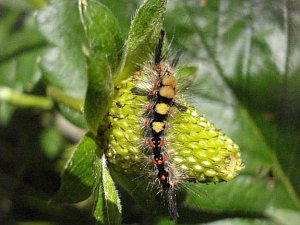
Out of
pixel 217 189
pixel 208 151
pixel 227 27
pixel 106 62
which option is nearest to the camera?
pixel 106 62

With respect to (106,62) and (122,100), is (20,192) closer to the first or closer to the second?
(122,100)

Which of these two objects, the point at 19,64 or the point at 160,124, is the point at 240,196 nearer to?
the point at 160,124

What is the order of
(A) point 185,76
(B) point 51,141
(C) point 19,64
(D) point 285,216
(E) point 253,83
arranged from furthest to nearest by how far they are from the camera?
(B) point 51,141
(C) point 19,64
(D) point 285,216
(E) point 253,83
(A) point 185,76

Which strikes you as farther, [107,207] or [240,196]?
[240,196]

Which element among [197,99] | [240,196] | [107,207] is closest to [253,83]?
[197,99]

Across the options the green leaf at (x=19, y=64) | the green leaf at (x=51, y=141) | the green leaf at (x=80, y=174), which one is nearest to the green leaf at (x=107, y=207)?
the green leaf at (x=80, y=174)

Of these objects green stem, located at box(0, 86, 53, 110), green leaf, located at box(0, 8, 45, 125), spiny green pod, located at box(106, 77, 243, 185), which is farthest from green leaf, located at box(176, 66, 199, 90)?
green leaf, located at box(0, 8, 45, 125)

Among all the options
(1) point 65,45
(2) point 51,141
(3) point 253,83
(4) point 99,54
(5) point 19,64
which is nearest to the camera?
(4) point 99,54

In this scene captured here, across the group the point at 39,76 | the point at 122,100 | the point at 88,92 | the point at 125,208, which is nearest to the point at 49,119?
the point at 39,76
